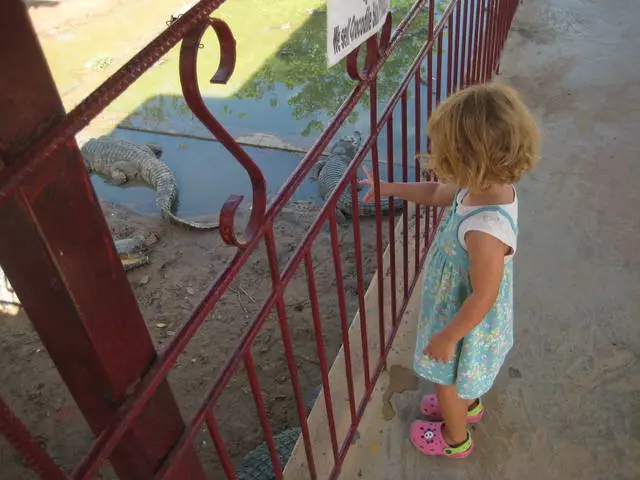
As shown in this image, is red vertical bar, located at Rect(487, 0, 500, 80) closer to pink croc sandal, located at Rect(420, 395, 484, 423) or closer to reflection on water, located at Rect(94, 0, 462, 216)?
reflection on water, located at Rect(94, 0, 462, 216)

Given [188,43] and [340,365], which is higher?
[188,43]

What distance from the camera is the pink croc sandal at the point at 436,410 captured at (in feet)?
6.29

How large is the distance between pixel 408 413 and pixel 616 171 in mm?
1864

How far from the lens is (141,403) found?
0.86m

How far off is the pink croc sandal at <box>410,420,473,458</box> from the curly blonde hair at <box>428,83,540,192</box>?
0.90 m

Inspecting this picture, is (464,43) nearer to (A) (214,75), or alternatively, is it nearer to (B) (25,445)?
(A) (214,75)

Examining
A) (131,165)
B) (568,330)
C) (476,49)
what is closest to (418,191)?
(568,330)

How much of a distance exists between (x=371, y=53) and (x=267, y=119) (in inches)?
182

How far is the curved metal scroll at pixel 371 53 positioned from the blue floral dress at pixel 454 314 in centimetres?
43

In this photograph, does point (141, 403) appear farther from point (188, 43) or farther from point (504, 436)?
point (504, 436)

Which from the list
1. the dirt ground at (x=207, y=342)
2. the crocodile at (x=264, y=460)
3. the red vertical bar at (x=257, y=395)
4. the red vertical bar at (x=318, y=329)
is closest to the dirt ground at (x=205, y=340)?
the dirt ground at (x=207, y=342)

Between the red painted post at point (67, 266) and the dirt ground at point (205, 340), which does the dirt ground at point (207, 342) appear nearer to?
the dirt ground at point (205, 340)

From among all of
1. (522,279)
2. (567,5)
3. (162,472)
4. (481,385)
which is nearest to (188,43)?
(162,472)

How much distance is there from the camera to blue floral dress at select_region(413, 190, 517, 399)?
60.3 inches
